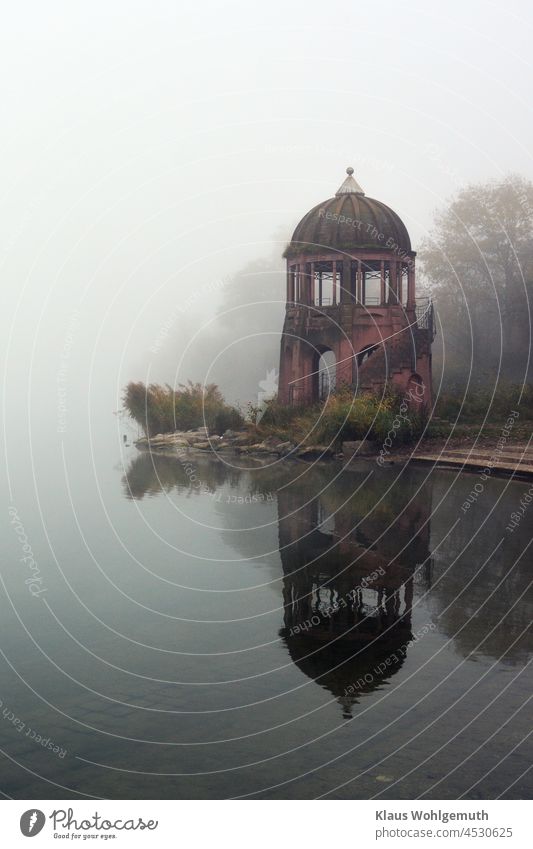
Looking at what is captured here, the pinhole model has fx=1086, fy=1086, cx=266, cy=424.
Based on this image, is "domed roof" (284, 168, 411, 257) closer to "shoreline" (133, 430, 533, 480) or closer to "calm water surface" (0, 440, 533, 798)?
"shoreline" (133, 430, 533, 480)

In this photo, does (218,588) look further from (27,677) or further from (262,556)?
(27,677)

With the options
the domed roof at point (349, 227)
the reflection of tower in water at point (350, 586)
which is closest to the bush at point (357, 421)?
the domed roof at point (349, 227)

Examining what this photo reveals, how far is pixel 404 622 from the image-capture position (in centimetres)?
1423

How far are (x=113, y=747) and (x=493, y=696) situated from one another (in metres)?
3.95

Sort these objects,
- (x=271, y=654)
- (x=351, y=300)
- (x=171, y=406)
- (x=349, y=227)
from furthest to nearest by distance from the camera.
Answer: (x=171, y=406)
(x=351, y=300)
(x=349, y=227)
(x=271, y=654)

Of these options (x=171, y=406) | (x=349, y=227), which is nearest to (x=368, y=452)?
(x=349, y=227)

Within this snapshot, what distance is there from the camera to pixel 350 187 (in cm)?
4803

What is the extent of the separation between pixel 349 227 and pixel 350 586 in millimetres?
32098

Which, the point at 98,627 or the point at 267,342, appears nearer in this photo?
the point at 98,627

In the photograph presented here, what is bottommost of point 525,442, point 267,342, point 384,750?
point 384,750

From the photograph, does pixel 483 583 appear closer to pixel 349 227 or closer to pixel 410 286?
pixel 349 227

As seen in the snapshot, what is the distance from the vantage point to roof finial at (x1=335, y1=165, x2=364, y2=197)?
157ft

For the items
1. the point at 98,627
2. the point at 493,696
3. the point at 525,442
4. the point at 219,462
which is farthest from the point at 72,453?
the point at 493,696
